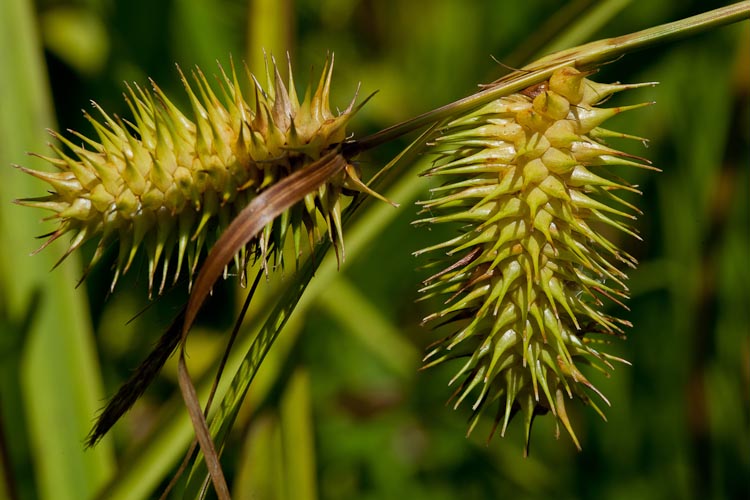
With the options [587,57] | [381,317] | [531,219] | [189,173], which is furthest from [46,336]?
[381,317]

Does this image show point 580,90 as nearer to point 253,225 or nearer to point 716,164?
point 253,225

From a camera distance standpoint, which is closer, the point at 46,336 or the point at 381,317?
the point at 46,336

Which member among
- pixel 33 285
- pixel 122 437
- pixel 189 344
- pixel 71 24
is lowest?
pixel 122 437

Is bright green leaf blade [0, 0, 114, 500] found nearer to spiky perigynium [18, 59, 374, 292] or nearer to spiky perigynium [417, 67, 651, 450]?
spiky perigynium [18, 59, 374, 292]

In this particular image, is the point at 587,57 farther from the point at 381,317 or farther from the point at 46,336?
the point at 381,317

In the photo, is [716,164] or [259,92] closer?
[259,92]

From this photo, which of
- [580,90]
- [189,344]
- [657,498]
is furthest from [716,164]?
[189,344]

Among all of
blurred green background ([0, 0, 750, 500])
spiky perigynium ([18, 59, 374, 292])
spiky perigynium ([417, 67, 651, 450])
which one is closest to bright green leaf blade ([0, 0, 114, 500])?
blurred green background ([0, 0, 750, 500])
